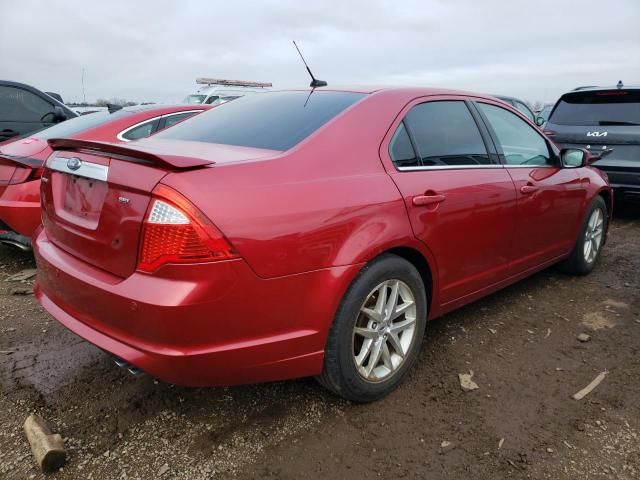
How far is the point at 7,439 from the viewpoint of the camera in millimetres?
2182

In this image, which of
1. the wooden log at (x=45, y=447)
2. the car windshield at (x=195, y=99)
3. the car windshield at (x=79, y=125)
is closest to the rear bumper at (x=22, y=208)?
the car windshield at (x=79, y=125)

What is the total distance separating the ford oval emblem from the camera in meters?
2.20

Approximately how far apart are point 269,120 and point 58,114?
5.04 metres

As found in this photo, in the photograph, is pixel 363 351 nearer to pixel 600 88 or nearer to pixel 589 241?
pixel 589 241

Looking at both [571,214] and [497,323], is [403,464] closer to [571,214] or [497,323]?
[497,323]

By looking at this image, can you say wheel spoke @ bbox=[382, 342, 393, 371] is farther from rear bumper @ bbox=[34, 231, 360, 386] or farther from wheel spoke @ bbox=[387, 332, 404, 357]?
rear bumper @ bbox=[34, 231, 360, 386]

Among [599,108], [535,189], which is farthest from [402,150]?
[599,108]

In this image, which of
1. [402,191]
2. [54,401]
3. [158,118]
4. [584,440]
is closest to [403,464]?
[584,440]

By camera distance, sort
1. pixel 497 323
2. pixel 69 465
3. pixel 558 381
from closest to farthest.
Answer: pixel 69 465 → pixel 558 381 → pixel 497 323

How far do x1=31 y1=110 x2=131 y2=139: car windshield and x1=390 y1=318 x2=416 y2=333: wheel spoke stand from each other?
11.9 ft

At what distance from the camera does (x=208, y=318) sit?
1839 mm

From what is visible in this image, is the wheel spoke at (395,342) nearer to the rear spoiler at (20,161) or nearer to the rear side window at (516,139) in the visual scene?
the rear side window at (516,139)

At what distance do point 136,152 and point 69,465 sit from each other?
1272 millimetres

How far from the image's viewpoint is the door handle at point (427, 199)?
249 cm
